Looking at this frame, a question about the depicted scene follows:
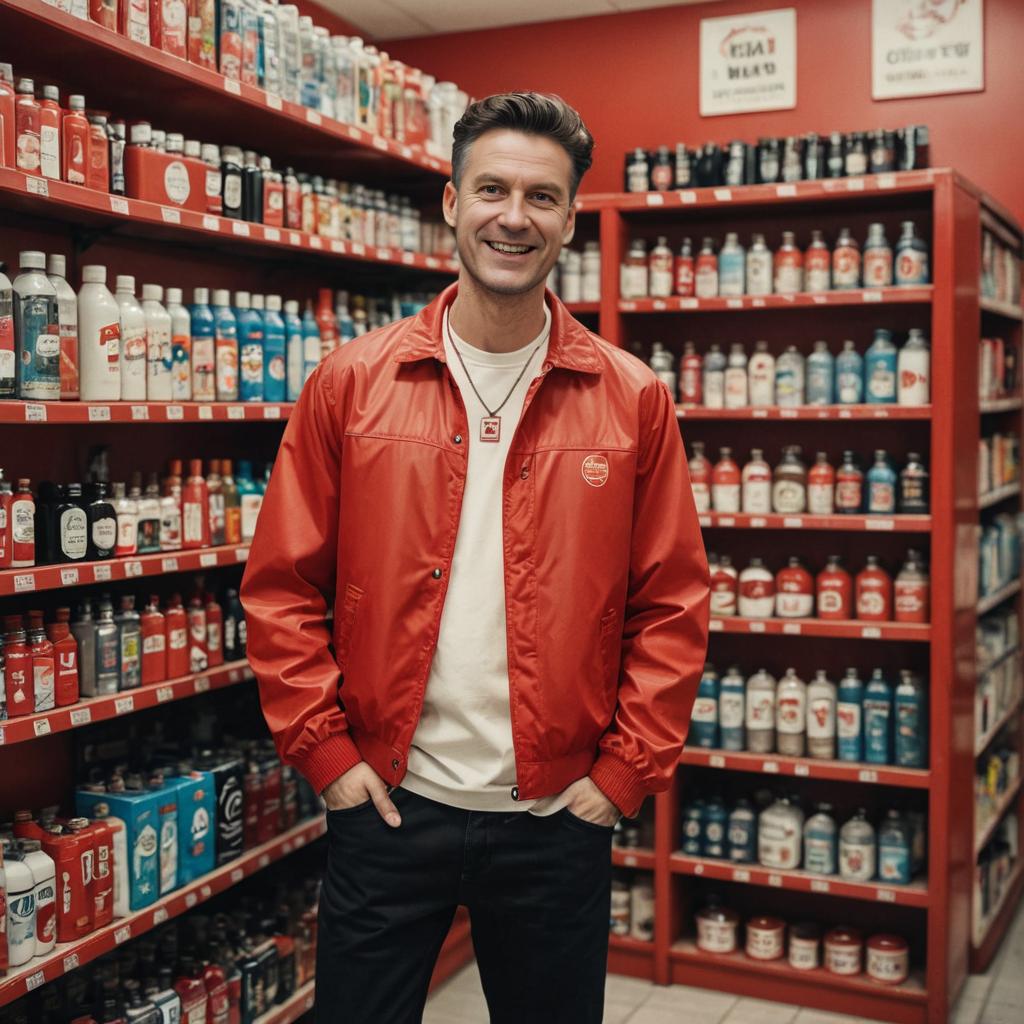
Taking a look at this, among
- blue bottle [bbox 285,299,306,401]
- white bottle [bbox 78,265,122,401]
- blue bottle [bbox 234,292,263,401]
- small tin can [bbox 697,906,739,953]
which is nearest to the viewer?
white bottle [bbox 78,265,122,401]

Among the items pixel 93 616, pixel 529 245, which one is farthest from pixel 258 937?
pixel 529 245

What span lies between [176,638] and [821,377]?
2394mm

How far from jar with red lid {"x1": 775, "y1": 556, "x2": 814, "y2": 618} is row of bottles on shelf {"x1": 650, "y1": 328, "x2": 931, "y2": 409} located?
0.59 meters

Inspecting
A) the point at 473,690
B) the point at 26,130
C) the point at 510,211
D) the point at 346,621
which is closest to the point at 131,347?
the point at 26,130

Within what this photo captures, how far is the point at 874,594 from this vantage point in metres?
4.40

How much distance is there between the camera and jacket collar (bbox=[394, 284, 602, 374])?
7.68 ft

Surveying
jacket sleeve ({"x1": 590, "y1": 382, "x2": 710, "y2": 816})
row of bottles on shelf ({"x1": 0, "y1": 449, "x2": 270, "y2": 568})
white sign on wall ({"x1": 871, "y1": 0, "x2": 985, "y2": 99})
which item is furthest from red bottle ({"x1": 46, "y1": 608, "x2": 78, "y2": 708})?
white sign on wall ({"x1": 871, "y1": 0, "x2": 985, "y2": 99})

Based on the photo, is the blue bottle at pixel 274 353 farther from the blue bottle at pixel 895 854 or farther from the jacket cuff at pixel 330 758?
the blue bottle at pixel 895 854

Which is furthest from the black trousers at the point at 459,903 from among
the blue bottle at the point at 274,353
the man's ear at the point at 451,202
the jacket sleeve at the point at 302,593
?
the blue bottle at the point at 274,353

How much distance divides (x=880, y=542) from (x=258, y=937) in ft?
8.56

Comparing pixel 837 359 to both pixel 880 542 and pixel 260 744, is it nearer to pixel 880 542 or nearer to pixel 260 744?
pixel 880 542

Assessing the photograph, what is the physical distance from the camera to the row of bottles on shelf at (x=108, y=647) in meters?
2.89

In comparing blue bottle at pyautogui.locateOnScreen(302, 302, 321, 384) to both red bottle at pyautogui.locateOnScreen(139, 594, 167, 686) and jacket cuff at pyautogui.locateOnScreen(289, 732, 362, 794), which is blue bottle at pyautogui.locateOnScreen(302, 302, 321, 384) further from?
jacket cuff at pyautogui.locateOnScreen(289, 732, 362, 794)

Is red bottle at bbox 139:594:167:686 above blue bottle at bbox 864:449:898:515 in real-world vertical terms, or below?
below
